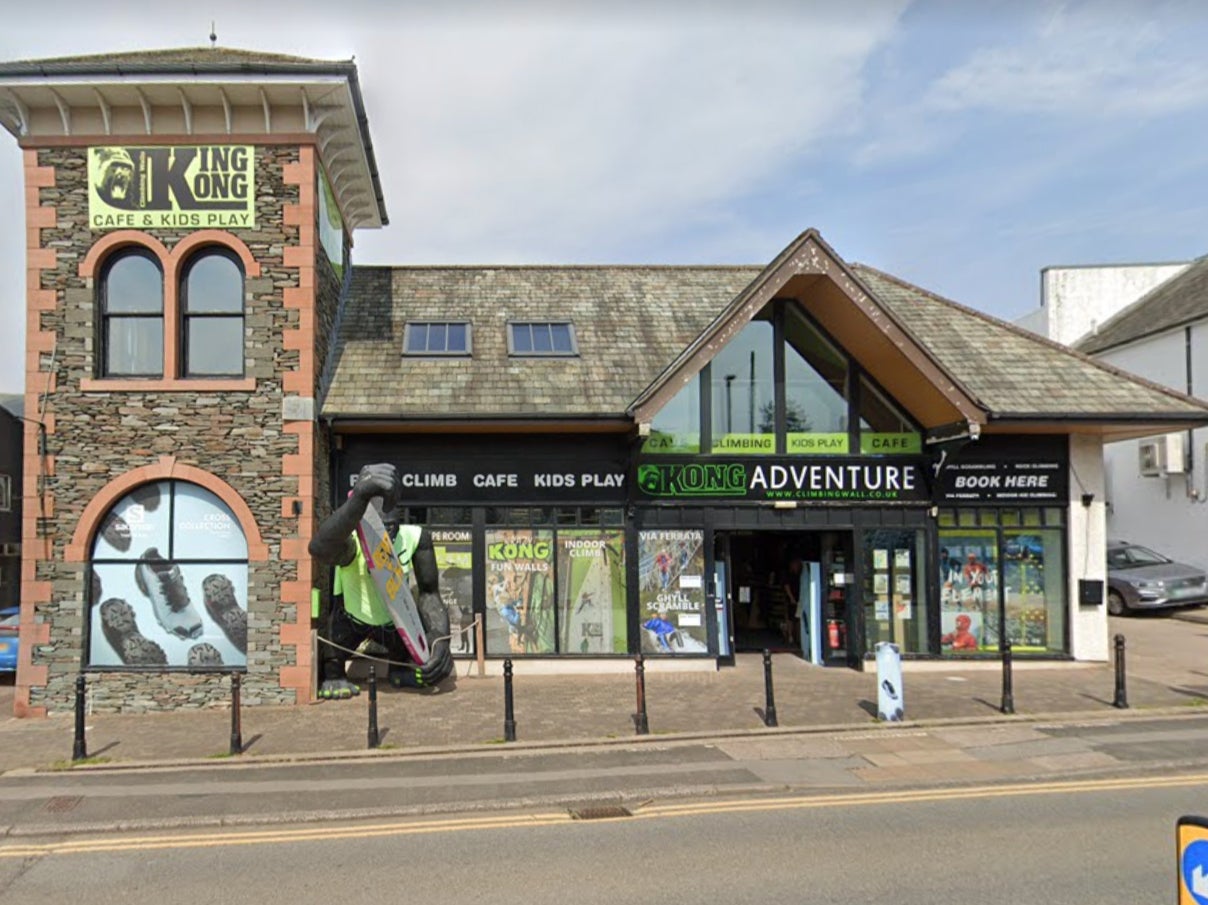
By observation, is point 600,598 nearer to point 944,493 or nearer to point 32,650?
point 944,493

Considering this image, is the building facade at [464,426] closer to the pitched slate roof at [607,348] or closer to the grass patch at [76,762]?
the pitched slate roof at [607,348]

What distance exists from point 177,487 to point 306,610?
8.58ft

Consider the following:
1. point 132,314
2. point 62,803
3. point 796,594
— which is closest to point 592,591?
point 796,594

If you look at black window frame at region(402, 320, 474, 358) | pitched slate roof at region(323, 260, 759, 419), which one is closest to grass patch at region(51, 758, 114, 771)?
pitched slate roof at region(323, 260, 759, 419)

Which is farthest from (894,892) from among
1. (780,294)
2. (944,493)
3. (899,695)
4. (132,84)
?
(132,84)

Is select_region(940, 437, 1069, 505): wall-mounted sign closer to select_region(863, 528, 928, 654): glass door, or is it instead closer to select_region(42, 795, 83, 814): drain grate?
select_region(863, 528, 928, 654): glass door

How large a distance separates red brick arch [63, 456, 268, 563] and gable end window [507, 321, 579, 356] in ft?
16.8

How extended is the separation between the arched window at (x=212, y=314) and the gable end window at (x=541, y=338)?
4.41m

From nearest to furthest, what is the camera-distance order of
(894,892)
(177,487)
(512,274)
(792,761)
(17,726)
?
(894,892) → (792,761) → (17,726) → (177,487) → (512,274)

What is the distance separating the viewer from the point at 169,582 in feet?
39.6

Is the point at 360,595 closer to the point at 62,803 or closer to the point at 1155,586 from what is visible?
the point at 62,803

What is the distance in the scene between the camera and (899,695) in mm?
10445

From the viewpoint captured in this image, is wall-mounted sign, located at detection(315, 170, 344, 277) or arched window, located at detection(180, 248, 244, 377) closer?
arched window, located at detection(180, 248, 244, 377)

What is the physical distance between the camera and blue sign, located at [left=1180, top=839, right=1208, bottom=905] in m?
2.68
